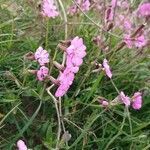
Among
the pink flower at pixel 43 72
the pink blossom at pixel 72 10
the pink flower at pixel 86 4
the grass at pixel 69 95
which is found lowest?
the grass at pixel 69 95

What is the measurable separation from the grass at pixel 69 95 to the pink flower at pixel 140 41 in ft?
0.25

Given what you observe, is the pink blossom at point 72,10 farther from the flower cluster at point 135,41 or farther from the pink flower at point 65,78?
the pink flower at point 65,78

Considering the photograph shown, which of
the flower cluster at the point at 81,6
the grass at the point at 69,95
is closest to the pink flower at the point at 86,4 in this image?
the flower cluster at the point at 81,6

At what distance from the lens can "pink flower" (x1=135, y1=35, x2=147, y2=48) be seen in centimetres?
205

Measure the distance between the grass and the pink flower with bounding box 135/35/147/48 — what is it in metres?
0.08

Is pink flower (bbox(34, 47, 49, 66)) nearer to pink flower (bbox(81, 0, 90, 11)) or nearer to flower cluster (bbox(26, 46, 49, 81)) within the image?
flower cluster (bbox(26, 46, 49, 81))

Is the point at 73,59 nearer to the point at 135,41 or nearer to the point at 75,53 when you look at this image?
the point at 75,53

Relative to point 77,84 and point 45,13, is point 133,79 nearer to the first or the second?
point 77,84

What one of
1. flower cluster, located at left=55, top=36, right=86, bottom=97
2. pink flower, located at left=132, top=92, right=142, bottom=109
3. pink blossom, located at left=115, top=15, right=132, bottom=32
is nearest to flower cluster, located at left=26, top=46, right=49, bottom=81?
flower cluster, located at left=55, top=36, right=86, bottom=97

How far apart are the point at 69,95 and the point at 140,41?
35cm

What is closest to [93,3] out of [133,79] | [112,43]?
[112,43]

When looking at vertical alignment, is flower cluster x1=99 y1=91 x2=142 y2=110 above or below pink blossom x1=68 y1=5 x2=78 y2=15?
below

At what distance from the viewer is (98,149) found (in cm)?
192

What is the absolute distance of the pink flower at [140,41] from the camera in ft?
6.72
